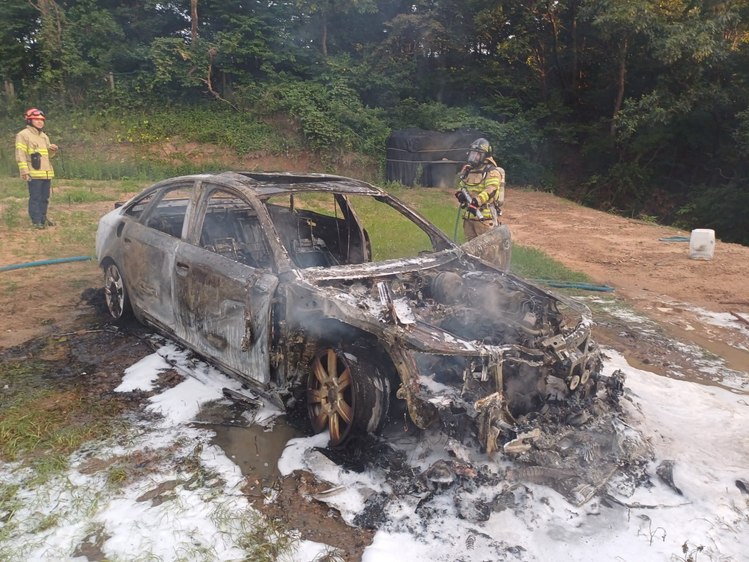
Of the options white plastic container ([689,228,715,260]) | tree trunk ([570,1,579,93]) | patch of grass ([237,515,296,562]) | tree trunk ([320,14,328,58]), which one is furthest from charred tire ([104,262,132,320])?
tree trunk ([570,1,579,93])

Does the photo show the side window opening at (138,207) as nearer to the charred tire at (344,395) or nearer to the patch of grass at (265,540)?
the charred tire at (344,395)

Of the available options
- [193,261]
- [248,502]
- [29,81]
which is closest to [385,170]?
[29,81]

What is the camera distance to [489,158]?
7.48m

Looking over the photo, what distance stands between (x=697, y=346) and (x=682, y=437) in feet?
7.33

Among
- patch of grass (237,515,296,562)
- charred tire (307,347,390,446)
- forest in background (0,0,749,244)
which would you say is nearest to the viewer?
patch of grass (237,515,296,562)

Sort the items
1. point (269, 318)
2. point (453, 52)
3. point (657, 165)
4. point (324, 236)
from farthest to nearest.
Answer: point (453, 52) → point (657, 165) → point (324, 236) → point (269, 318)

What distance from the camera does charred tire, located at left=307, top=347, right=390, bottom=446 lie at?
3332mm

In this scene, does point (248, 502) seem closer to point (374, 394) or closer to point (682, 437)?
point (374, 394)

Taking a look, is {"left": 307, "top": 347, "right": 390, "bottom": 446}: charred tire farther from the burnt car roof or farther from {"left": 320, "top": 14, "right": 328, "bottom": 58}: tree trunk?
{"left": 320, "top": 14, "right": 328, "bottom": 58}: tree trunk

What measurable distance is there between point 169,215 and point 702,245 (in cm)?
796

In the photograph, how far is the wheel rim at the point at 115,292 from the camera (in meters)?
5.37

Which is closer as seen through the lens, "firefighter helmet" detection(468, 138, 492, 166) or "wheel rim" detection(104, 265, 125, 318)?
"wheel rim" detection(104, 265, 125, 318)

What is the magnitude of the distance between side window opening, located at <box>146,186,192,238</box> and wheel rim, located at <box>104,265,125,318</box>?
68 centimetres

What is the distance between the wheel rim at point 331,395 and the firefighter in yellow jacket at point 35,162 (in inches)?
274
